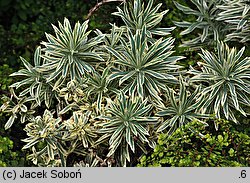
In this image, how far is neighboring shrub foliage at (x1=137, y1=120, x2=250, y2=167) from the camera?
11.8 feet

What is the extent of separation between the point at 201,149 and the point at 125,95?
0.62 m

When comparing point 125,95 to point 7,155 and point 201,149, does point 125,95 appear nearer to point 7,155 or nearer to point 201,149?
point 201,149

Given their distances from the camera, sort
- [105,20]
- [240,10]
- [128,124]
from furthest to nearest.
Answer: [105,20] → [240,10] → [128,124]

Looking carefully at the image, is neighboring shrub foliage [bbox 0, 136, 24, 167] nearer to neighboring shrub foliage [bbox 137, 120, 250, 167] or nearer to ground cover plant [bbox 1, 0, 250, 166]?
ground cover plant [bbox 1, 0, 250, 166]

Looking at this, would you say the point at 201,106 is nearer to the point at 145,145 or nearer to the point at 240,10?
the point at 145,145

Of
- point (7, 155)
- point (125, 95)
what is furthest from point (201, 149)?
point (7, 155)

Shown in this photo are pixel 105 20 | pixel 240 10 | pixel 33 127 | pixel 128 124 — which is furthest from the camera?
pixel 105 20

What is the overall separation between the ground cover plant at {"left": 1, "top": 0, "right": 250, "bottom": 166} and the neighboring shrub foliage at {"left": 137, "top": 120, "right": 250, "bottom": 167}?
0.04 ft

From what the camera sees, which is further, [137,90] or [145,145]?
[145,145]

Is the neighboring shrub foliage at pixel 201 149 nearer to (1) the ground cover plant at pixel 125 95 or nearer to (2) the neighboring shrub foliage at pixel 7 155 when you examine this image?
(1) the ground cover plant at pixel 125 95

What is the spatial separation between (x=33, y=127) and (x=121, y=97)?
28.4 inches

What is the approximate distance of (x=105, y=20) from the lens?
517 cm

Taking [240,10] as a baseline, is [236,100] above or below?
below

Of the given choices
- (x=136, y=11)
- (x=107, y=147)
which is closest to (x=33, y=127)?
(x=107, y=147)
